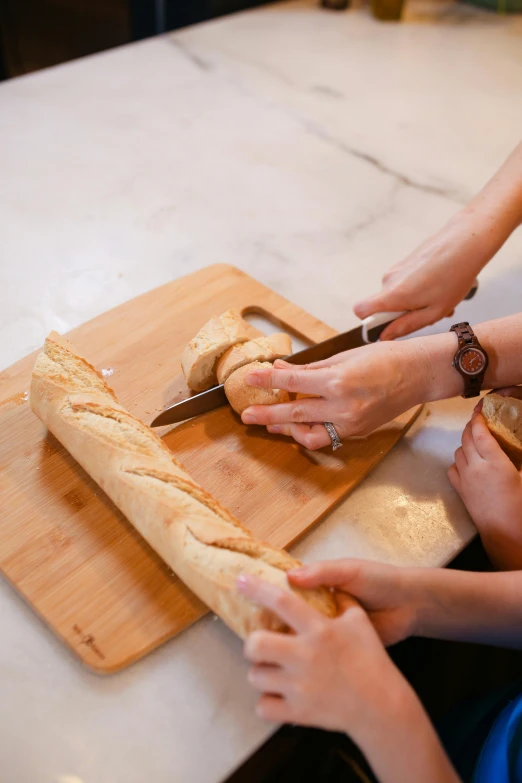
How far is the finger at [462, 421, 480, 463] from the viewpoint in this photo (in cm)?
116

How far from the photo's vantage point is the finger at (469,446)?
1161mm

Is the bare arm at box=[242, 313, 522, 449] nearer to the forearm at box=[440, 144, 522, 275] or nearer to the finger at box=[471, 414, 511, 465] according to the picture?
the finger at box=[471, 414, 511, 465]

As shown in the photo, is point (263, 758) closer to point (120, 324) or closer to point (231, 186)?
point (120, 324)

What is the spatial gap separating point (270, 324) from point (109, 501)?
1.94 ft

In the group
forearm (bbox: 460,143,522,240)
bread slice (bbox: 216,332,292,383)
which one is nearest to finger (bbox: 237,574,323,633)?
bread slice (bbox: 216,332,292,383)

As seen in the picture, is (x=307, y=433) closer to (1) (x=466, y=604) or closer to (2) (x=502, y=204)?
(1) (x=466, y=604)

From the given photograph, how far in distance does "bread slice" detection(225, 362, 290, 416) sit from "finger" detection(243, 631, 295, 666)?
48cm

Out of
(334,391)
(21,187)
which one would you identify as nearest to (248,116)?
(21,187)

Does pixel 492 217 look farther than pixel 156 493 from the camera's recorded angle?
Yes

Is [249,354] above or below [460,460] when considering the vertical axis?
above

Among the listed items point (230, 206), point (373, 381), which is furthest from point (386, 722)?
point (230, 206)

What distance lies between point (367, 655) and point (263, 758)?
50 cm

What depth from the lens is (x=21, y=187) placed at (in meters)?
1.80

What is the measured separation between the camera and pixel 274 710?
85cm
